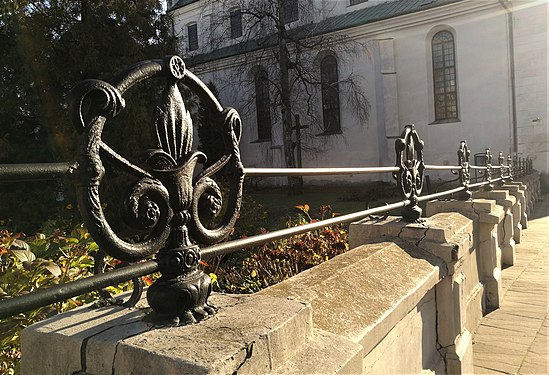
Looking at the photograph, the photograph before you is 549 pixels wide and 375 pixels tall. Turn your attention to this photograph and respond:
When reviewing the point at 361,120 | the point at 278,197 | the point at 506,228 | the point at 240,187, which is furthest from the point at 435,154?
the point at 240,187

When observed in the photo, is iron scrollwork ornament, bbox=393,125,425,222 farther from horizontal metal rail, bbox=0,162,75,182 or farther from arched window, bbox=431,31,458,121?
arched window, bbox=431,31,458,121

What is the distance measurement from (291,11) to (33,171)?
2154 cm

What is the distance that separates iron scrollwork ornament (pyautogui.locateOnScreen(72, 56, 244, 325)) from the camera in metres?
1.00

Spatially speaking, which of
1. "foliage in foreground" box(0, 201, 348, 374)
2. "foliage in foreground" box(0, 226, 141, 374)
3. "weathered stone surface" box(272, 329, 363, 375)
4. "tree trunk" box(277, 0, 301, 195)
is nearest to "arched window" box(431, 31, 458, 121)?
"tree trunk" box(277, 0, 301, 195)

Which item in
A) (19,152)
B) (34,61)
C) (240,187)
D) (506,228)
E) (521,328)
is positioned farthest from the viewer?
(19,152)

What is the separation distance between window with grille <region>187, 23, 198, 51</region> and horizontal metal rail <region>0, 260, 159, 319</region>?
107 feet

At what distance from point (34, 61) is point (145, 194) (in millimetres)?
11927

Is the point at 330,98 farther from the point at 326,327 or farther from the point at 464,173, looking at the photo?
the point at 326,327

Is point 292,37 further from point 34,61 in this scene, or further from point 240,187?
point 240,187

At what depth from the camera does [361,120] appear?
71.9ft

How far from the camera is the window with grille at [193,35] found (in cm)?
3144

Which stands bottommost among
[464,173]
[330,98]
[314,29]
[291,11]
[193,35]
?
[464,173]

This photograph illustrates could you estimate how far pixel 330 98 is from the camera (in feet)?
76.7

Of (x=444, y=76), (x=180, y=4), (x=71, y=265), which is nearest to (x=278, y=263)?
(x=71, y=265)
